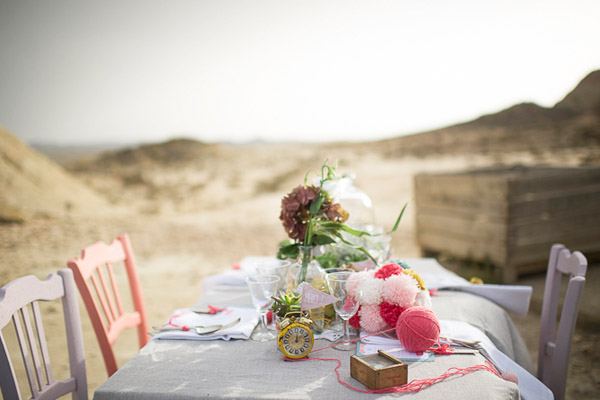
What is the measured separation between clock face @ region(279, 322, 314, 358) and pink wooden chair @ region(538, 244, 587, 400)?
1.04m

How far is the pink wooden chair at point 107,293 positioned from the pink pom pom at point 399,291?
1.04 metres

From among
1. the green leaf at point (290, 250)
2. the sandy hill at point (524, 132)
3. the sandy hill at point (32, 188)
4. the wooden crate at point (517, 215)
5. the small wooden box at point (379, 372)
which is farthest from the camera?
the sandy hill at point (524, 132)

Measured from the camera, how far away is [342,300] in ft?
4.81

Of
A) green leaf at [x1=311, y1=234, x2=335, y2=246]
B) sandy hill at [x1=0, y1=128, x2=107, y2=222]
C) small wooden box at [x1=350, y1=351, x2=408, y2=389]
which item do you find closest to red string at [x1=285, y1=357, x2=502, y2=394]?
small wooden box at [x1=350, y1=351, x2=408, y2=389]

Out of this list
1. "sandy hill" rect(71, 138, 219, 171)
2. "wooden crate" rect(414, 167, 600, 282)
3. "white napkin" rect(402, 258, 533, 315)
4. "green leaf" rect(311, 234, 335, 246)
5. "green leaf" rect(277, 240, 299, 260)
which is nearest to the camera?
"green leaf" rect(311, 234, 335, 246)

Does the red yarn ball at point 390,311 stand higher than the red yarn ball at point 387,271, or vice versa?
the red yarn ball at point 387,271

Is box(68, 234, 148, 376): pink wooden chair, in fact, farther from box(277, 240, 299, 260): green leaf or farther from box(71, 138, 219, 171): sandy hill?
box(71, 138, 219, 171): sandy hill

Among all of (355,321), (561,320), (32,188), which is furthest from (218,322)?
(32,188)

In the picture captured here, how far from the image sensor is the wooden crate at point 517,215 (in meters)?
4.61

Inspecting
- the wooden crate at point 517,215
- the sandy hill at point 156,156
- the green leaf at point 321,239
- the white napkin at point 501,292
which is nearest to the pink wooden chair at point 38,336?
the green leaf at point 321,239

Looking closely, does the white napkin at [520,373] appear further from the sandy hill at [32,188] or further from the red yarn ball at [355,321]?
the sandy hill at [32,188]

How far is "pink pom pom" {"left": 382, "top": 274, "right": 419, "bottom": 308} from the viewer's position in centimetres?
146

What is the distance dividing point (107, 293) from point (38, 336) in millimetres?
444

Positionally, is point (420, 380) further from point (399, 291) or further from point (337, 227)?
point (337, 227)
